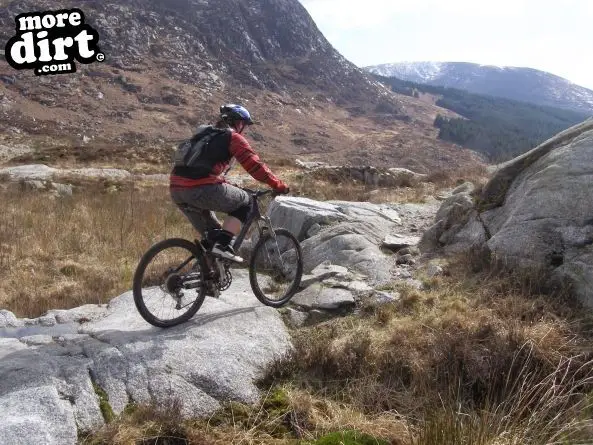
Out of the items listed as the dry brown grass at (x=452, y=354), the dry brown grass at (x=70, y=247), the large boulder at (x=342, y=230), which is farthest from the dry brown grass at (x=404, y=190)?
the dry brown grass at (x=452, y=354)

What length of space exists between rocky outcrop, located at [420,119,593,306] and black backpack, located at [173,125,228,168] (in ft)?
12.3

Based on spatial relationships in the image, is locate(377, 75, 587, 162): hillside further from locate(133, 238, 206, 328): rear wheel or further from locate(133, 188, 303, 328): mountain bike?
locate(133, 238, 206, 328): rear wheel

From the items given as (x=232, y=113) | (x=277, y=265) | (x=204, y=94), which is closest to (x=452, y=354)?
(x=277, y=265)

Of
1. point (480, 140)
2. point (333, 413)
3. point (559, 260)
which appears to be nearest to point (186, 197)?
point (333, 413)

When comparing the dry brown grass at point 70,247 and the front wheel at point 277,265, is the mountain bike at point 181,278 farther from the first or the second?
the dry brown grass at point 70,247

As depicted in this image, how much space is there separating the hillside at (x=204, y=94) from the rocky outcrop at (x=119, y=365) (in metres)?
30.3

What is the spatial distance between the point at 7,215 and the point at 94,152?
2643 centimetres

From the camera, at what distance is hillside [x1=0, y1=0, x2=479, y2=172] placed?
59.1 m

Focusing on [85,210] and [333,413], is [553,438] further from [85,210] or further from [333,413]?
[85,210]

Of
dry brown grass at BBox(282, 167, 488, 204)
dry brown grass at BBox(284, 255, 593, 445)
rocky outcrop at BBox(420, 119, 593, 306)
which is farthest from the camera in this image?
dry brown grass at BBox(282, 167, 488, 204)

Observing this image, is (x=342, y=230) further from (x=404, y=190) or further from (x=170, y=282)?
(x=404, y=190)

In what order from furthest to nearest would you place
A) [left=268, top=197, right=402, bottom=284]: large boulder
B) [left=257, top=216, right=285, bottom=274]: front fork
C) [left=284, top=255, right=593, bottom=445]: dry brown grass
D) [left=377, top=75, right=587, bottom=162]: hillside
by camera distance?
→ [left=377, top=75, right=587, bottom=162]: hillside, [left=268, top=197, right=402, bottom=284]: large boulder, [left=257, top=216, right=285, bottom=274]: front fork, [left=284, top=255, right=593, bottom=445]: dry brown grass

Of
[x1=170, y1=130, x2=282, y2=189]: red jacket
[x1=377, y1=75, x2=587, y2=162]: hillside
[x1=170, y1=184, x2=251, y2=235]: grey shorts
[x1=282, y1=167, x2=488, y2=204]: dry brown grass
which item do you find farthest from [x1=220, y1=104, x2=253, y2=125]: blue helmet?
[x1=377, y1=75, x2=587, y2=162]: hillside

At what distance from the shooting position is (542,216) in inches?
249
